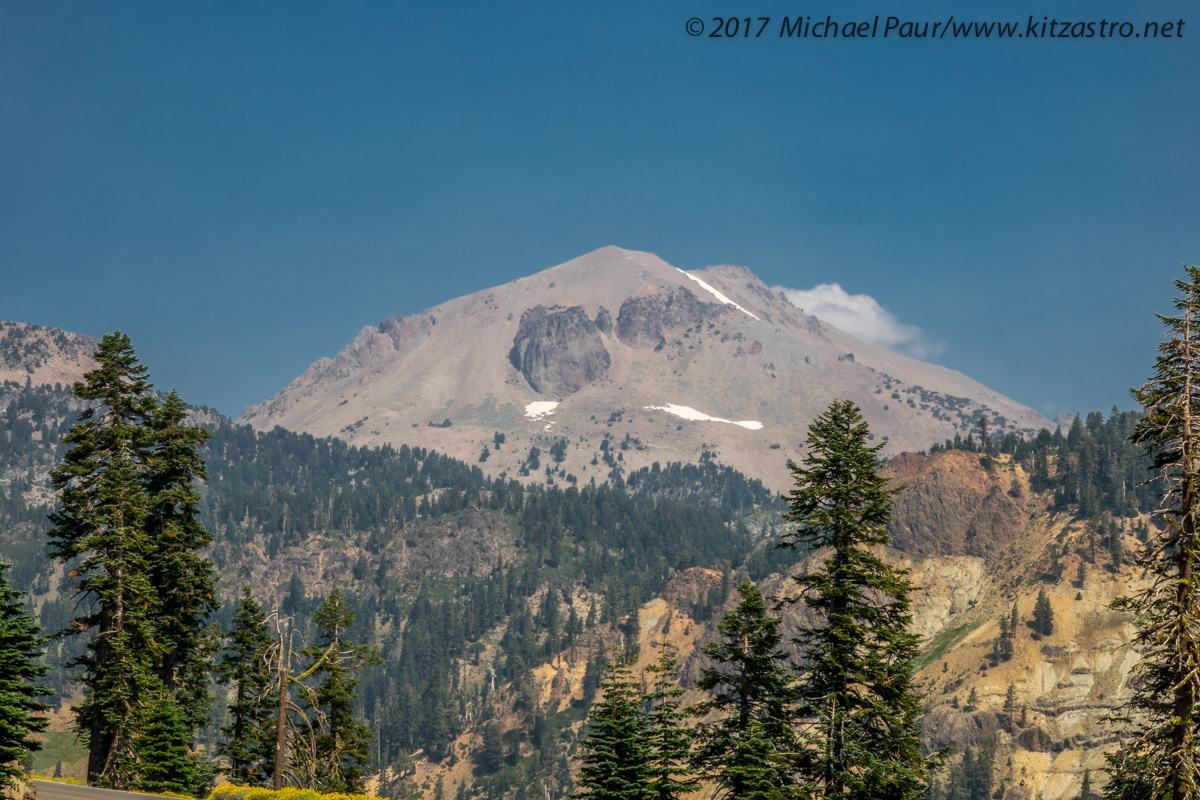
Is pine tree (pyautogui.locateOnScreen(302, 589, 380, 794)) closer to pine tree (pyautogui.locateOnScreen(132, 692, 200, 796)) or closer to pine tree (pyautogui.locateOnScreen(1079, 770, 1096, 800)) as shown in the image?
pine tree (pyautogui.locateOnScreen(132, 692, 200, 796))

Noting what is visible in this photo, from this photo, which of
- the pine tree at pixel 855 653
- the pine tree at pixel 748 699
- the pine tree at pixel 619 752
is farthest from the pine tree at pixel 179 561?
the pine tree at pixel 855 653

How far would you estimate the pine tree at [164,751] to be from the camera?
171 feet

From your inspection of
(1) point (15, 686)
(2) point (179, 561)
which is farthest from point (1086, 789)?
(1) point (15, 686)

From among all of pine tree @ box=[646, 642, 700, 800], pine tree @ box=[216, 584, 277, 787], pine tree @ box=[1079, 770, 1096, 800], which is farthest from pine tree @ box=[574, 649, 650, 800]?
pine tree @ box=[1079, 770, 1096, 800]

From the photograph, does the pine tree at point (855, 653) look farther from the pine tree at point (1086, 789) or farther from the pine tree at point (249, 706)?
the pine tree at point (1086, 789)

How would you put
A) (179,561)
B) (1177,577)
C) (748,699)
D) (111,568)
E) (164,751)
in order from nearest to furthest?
1. (1177,577)
2. (748,699)
3. (111,568)
4. (164,751)
5. (179,561)

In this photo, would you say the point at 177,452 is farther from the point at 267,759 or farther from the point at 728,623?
the point at 728,623

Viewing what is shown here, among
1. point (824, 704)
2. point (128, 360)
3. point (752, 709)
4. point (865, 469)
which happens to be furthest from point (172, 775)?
point (865, 469)

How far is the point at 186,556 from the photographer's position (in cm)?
5612

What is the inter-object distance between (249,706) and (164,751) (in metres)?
6.35

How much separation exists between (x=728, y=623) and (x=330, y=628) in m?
28.8

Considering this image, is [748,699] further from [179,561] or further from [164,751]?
[179,561]

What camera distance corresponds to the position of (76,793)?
4694cm

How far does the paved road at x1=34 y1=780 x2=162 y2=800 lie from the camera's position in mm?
45344
